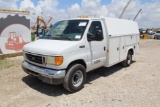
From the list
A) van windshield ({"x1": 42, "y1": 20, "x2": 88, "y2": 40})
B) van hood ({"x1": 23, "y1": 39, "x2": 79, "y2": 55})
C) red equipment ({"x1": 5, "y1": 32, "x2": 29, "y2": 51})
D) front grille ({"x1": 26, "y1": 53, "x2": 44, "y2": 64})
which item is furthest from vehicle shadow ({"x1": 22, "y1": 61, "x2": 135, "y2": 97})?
red equipment ({"x1": 5, "y1": 32, "x2": 29, "y2": 51})

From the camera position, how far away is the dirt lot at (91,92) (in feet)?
15.6

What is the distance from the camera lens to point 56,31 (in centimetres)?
618

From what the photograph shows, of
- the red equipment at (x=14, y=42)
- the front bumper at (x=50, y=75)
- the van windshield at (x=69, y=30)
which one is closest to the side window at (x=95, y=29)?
the van windshield at (x=69, y=30)

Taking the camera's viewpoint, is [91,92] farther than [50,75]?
Yes

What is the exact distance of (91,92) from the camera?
17.9ft

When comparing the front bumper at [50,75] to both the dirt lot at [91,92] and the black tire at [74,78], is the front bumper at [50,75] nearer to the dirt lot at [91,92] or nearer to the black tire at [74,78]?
the black tire at [74,78]

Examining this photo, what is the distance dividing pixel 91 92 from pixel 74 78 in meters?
0.67

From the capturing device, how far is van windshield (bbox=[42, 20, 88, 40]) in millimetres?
5588

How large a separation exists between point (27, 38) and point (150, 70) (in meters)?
7.75

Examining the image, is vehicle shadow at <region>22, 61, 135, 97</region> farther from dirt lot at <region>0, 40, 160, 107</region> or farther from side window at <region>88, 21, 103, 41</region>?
side window at <region>88, 21, 103, 41</region>

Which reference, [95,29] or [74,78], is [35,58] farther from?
[95,29]

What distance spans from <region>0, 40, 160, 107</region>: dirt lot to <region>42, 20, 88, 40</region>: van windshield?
1644 mm

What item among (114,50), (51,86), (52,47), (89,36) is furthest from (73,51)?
(114,50)

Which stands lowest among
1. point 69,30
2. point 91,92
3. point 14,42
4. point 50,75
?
point 91,92
